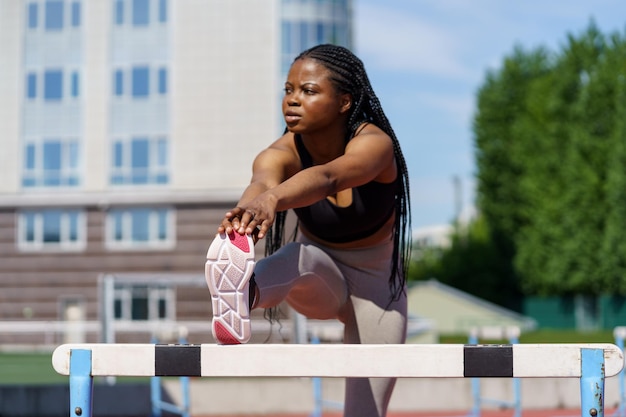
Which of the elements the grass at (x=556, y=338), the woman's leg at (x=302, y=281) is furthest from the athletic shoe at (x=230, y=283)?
the grass at (x=556, y=338)

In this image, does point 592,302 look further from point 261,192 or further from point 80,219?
point 261,192

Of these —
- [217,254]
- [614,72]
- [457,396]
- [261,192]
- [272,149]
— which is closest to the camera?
[217,254]

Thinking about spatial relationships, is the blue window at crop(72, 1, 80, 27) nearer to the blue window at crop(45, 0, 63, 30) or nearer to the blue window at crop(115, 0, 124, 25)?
the blue window at crop(45, 0, 63, 30)

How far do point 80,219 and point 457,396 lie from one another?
24.7 metres

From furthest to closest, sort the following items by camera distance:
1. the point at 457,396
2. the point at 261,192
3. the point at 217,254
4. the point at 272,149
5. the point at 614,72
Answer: the point at 614,72
the point at 457,396
the point at 272,149
the point at 261,192
the point at 217,254

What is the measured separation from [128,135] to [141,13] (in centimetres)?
401

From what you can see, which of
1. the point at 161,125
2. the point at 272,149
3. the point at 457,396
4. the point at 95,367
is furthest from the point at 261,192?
the point at 161,125

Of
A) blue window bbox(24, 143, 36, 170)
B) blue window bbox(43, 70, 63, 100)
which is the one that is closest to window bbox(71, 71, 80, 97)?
blue window bbox(43, 70, 63, 100)

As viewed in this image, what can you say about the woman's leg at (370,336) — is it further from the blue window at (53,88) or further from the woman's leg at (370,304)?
the blue window at (53,88)

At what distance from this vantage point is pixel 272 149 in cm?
413

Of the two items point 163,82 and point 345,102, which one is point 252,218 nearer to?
point 345,102

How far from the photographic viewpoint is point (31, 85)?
3541 cm

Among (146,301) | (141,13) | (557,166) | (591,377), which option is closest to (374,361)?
(591,377)

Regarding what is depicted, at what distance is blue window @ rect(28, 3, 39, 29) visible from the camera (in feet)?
118
